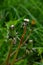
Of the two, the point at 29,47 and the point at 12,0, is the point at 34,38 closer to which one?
the point at 29,47

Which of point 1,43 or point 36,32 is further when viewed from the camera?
point 36,32

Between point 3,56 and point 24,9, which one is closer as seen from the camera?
point 3,56

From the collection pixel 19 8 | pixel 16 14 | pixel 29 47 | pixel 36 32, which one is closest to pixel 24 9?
pixel 19 8

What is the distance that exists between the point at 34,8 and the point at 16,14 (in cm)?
48

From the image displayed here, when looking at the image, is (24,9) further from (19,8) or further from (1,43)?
(1,43)

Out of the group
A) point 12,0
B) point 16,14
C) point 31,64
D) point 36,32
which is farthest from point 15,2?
point 31,64

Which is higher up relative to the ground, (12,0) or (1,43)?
(12,0)

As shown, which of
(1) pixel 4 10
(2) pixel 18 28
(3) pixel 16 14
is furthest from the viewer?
(1) pixel 4 10

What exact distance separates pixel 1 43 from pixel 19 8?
109cm

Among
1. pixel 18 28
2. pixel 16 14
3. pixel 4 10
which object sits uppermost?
pixel 4 10

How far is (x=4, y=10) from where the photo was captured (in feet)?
9.40

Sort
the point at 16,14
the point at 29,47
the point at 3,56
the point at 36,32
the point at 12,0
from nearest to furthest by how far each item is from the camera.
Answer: the point at 29,47
the point at 3,56
the point at 36,32
the point at 16,14
the point at 12,0

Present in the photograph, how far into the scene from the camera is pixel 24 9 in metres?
2.92

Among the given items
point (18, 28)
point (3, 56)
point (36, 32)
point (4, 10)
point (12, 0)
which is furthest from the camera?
point (12, 0)
